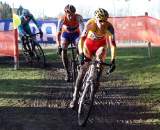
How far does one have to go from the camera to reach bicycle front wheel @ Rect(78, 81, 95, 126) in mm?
10258

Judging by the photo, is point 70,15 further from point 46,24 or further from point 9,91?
point 46,24

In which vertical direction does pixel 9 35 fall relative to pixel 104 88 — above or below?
above

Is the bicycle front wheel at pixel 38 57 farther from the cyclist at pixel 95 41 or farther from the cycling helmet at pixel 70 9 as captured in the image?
the cyclist at pixel 95 41

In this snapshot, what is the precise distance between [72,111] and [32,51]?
26.0 ft

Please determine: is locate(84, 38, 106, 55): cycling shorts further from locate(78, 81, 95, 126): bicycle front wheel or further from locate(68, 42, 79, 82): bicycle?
locate(68, 42, 79, 82): bicycle

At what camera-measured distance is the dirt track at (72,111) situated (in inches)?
405

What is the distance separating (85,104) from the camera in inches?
412

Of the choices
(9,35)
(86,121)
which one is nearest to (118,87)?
(86,121)

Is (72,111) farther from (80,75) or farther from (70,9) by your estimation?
(70,9)

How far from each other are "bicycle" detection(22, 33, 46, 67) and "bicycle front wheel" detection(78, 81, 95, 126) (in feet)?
28.0

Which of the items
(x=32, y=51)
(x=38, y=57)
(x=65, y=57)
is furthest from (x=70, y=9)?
(x=32, y=51)

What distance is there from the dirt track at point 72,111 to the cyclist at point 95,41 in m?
0.62

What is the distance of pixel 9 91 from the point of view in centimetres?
1441

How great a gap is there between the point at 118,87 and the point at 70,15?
2258 mm
